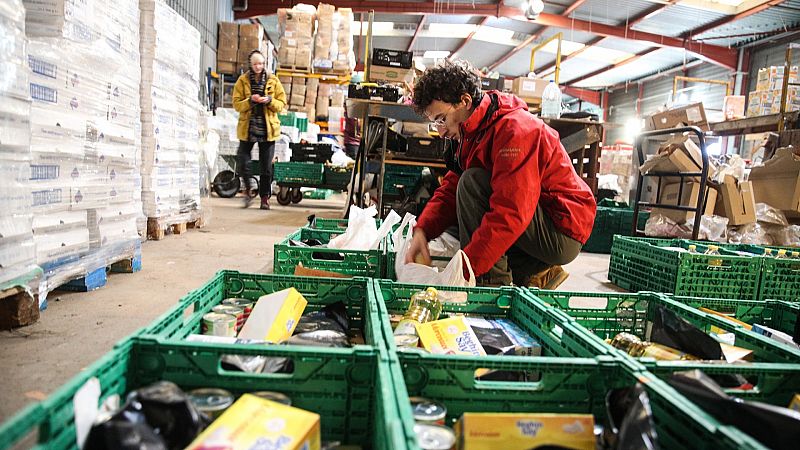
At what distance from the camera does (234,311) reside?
4.17 ft

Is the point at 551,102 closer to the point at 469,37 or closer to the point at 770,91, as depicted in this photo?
the point at 770,91

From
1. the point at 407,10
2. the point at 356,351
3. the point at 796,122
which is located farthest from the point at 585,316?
the point at 407,10

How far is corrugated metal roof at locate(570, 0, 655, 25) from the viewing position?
10234 millimetres

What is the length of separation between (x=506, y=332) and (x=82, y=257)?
2.11 meters

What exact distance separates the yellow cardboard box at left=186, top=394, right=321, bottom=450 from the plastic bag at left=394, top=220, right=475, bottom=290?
31.6 inches

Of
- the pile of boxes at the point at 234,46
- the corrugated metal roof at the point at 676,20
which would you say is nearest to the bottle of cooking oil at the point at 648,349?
the pile of boxes at the point at 234,46

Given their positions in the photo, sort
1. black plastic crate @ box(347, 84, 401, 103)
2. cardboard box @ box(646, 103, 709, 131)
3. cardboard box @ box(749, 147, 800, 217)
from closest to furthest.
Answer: black plastic crate @ box(347, 84, 401, 103) < cardboard box @ box(749, 147, 800, 217) < cardboard box @ box(646, 103, 709, 131)

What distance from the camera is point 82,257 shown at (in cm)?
236

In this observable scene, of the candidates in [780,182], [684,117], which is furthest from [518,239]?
[780,182]

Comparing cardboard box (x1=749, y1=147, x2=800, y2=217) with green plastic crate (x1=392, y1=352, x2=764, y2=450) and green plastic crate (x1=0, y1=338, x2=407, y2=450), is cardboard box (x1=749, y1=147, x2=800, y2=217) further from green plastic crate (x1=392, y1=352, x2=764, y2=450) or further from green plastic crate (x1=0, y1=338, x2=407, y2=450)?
green plastic crate (x1=0, y1=338, x2=407, y2=450)

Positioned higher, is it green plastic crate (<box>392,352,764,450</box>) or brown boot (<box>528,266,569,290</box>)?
green plastic crate (<box>392,352,764,450</box>)

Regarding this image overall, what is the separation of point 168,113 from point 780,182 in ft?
19.6

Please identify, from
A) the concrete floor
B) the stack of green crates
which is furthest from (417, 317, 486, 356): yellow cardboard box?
the stack of green crates

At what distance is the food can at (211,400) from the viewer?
77 cm
